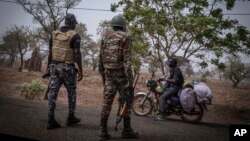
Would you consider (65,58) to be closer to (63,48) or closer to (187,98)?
(63,48)

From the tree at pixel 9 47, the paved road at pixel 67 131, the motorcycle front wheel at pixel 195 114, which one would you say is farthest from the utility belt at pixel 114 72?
the tree at pixel 9 47

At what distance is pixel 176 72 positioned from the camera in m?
8.47

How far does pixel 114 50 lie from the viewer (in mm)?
5367

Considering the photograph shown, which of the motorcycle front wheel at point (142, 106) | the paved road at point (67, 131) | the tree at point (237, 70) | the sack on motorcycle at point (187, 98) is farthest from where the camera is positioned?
the tree at point (237, 70)

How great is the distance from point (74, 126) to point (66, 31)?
196cm

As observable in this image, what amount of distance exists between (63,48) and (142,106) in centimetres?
422

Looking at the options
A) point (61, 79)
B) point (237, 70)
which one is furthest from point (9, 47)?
A: point (61, 79)

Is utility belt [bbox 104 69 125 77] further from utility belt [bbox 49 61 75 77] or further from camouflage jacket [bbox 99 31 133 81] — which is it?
utility belt [bbox 49 61 75 77]

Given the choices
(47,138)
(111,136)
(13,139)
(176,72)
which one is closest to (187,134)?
(111,136)

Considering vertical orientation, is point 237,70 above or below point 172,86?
above

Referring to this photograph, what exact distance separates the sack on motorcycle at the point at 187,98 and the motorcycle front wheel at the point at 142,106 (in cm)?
136

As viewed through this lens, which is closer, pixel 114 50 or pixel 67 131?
pixel 114 50

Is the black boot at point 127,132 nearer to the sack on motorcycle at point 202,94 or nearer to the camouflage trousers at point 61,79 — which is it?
the camouflage trousers at point 61,79

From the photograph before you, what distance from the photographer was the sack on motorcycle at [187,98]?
8312 millimetres
